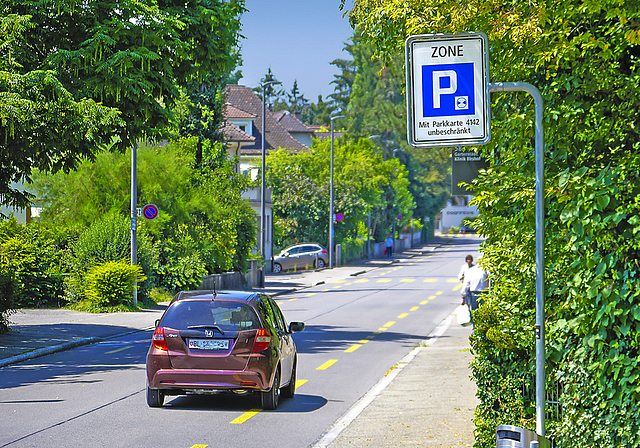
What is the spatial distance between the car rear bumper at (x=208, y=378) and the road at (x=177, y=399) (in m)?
0.35

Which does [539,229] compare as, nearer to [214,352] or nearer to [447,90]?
[447,90]

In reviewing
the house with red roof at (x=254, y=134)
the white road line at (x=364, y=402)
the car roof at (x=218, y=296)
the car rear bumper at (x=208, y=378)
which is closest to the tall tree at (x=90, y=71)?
the car roof at (x=218, y=296)

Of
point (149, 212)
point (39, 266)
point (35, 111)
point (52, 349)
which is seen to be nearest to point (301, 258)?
point (149, 212)

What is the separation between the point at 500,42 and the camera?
7605mm

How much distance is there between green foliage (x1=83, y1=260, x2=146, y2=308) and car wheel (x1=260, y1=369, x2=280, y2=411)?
15.1m

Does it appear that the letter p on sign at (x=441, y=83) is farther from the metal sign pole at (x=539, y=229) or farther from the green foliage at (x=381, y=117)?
the green foliage at (x=381, y=117)

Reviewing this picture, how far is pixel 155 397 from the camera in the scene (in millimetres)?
10477

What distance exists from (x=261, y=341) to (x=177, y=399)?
6.15 ft

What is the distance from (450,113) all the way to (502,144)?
2137 mm

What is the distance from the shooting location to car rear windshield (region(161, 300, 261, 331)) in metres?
10.4

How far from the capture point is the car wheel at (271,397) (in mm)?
10383

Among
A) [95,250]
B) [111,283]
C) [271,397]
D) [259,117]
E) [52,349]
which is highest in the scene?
[259,117]

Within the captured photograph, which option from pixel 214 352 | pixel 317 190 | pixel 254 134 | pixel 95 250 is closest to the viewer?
pixel 214 352

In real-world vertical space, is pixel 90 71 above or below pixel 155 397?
above
